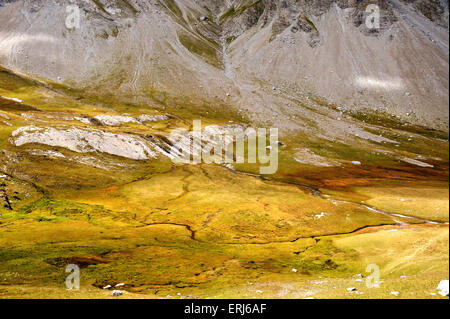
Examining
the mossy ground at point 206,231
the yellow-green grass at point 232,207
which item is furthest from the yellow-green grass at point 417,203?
→ the yellow-green grass at point 232,207

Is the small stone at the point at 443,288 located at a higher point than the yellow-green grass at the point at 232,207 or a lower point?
higher

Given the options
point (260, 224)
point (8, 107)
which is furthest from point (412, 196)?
point (8, 107)

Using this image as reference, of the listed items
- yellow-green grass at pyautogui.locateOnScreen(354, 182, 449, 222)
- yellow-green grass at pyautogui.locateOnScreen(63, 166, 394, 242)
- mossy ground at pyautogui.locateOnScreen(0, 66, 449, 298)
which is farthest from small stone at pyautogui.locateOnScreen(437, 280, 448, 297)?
yellow-green grass at pyautogui.locateOnScreen(63, 166, 394, 242)

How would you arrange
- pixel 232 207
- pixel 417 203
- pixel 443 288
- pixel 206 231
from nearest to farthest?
pixel 443 288 < pixel 417 203 < pixel 206 231 < pixel 232 207

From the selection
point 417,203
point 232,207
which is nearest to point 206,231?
point 232,207

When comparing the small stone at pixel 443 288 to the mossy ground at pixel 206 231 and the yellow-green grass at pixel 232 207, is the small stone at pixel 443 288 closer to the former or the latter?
the mossy ground at pixel 206 231

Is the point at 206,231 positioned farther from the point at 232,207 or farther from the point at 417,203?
the point at 417,203

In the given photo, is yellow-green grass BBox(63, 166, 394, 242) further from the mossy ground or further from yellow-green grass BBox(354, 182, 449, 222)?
yellow-green grass BBox(354, 182, 449, 222)

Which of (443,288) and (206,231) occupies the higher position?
(443,288)

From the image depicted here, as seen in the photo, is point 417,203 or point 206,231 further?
point 206,231

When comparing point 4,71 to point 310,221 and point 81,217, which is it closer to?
point 81,217
